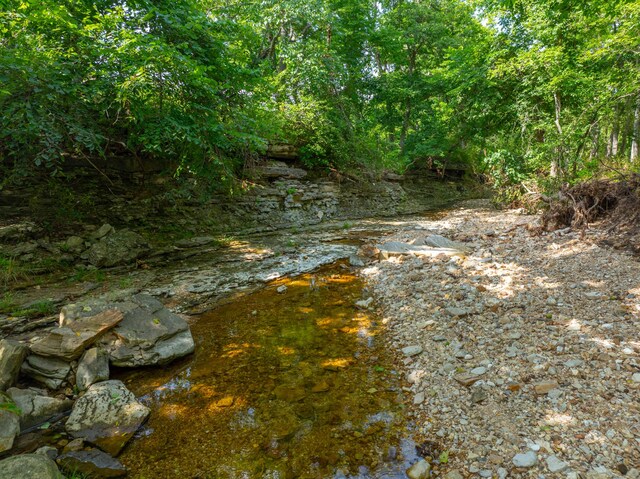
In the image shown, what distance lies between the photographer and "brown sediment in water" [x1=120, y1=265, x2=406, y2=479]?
2449mm

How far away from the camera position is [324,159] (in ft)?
45.0

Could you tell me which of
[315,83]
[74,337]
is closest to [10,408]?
[74,337]

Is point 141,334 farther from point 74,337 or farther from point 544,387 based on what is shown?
point 544,387

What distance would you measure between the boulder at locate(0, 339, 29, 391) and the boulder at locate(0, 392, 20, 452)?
1.46ft

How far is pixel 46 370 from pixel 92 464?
4.75ft

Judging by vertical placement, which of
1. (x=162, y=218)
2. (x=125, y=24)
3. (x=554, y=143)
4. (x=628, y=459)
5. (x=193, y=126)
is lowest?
(x=628, y=459)

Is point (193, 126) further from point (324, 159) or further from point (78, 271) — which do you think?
point (324, 159)

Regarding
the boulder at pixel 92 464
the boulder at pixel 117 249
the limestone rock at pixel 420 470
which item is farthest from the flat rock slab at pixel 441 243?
the boulder at pixel 117 249

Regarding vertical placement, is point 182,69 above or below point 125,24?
below

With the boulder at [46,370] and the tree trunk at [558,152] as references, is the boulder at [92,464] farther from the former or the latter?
the tree trunk at [558,152]

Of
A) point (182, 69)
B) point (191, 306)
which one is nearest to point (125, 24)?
point (182, 69)

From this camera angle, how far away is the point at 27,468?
1.99 m

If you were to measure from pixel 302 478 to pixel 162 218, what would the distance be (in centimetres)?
840

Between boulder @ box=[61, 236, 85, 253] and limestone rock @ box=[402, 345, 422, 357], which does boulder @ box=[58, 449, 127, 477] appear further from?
boulder @ box=[61, 236, 85, 253]
